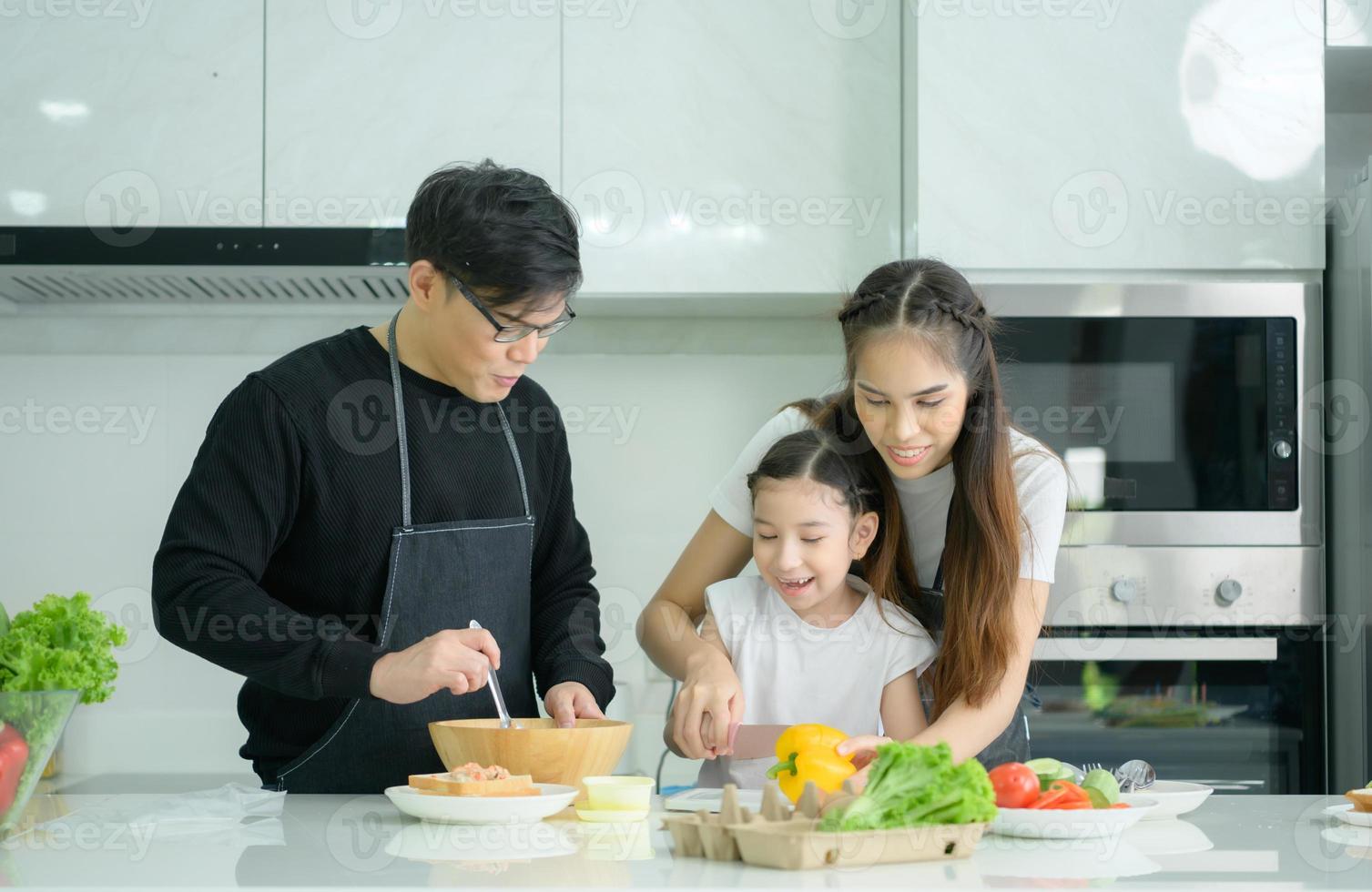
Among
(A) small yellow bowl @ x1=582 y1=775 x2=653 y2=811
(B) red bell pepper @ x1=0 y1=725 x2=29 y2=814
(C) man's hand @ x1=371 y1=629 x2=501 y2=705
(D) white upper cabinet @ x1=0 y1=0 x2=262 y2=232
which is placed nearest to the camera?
(B) red bell pepper @ x1=0 y1=725 x2=29 y2=814

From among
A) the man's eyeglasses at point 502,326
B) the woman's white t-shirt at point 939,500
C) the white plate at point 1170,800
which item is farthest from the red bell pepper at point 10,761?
the white plate at point 1170,800

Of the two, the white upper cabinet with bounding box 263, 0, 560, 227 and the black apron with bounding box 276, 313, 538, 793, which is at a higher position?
the white upper cabinet with bounding box 263, 0, 560, 227

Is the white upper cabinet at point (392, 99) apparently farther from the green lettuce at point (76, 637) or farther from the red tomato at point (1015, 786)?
the red tomato at point (1015, 786)

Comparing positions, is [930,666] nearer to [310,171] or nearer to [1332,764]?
[1332,764]

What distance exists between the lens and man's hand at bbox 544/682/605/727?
1468mm

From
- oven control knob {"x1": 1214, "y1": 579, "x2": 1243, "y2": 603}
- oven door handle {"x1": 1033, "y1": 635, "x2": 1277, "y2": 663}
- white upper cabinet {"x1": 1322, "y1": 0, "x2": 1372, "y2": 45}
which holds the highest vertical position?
white upper cabinet {"x1": 1322, "y1": 0, "x2": 1372, "y2": 45}

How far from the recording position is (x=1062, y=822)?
1.12m

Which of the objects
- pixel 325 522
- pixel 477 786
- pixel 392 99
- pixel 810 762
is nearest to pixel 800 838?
pixel 810 762

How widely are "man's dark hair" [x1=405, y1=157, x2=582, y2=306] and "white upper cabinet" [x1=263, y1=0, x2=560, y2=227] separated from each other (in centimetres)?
107

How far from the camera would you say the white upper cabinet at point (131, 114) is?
2.49 metres

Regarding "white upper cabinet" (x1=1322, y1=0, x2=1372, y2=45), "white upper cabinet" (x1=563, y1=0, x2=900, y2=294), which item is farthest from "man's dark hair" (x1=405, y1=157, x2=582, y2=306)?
"white upper cabinet" (x1=1322, y1=0, x2=1372, y2=45)

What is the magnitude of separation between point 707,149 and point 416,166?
559 millimetres

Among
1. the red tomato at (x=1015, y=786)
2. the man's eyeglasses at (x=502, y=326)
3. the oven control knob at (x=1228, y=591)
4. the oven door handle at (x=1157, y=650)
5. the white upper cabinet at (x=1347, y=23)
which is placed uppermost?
the white upper cabinet at (x=1347, y=23)

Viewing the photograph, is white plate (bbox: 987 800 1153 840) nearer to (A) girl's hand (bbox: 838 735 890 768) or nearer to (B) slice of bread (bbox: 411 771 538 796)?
(A) girl's hand (bbox: 838 735 890 768)
